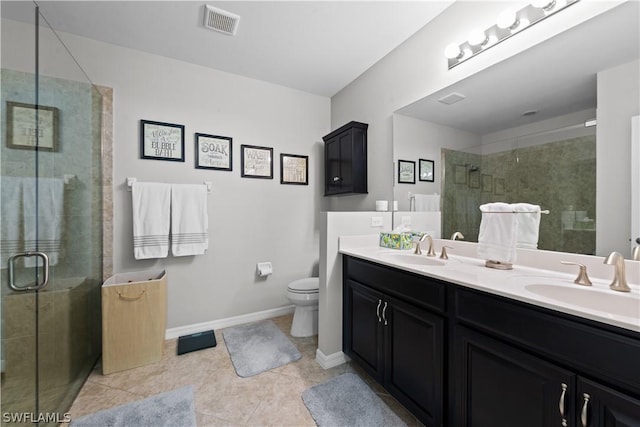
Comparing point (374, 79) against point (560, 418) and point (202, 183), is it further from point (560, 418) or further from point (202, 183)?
point (560, 418)

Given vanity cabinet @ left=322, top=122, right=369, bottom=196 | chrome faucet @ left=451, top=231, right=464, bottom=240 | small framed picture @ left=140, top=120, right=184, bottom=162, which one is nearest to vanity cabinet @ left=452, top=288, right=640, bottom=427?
chrome faucet @ left=451, top=231, right=464, bottom=240

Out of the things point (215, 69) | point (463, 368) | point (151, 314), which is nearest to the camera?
point (463, 368)

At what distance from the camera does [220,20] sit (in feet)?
5.87

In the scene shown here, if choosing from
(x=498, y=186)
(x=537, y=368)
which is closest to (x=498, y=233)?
(x=498, y=186)

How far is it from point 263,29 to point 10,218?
190 centimetres

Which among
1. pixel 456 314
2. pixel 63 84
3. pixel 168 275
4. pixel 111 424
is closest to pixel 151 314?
pixel 168 275

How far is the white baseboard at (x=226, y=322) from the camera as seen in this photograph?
223 cm

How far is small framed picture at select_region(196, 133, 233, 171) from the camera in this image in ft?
7.63

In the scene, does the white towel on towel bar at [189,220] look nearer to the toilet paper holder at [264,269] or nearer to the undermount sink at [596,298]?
the toilet paper holder at [264,269]

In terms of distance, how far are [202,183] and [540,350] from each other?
250 centimetres

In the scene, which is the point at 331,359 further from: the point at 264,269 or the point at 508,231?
the point at 508,231

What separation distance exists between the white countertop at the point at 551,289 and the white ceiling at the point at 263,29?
68.6 inches

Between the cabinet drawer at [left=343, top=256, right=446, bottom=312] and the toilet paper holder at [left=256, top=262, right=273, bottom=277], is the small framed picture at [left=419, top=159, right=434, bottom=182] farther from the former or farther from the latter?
the toilet paper holder at [left=256, top=262, right=273, bottom=277]

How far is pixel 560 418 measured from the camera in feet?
2.49
